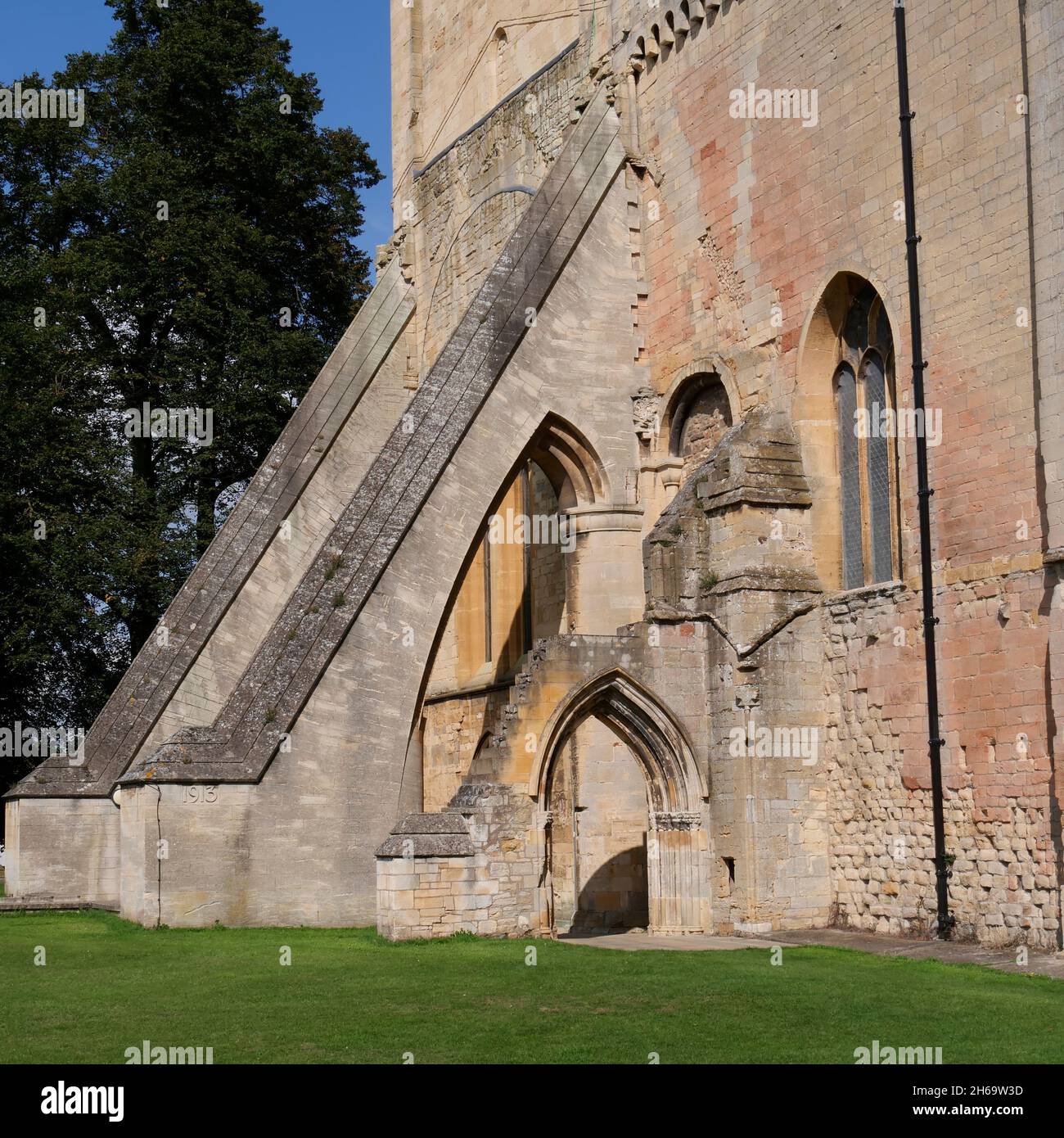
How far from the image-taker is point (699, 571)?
1764 cm

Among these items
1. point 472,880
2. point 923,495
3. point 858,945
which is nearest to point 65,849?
point 472,880

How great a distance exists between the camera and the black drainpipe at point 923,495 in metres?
14.9

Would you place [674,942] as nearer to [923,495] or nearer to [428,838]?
[428,838]

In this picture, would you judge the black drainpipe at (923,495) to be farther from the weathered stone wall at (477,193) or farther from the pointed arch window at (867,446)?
the weathered stone wall at (477,193)

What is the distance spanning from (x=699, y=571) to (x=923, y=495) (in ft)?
9.87

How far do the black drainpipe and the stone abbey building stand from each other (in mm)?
122

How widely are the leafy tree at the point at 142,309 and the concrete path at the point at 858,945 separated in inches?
497

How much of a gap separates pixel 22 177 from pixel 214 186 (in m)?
3.41

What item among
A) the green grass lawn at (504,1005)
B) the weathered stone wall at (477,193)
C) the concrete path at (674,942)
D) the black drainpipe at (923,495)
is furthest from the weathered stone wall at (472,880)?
the weathered stone wall at (477,193)

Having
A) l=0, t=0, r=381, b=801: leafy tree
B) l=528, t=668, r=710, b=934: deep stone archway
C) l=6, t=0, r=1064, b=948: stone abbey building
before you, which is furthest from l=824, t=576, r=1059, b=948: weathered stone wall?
l=0, t=0, r=381, b=801: leafy tree

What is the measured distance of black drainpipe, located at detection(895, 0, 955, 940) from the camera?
588 inches

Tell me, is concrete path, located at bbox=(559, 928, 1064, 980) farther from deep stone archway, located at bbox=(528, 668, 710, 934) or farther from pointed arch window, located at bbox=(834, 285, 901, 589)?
pointed arch window, located at bbox=(834, 285, 901, 589)

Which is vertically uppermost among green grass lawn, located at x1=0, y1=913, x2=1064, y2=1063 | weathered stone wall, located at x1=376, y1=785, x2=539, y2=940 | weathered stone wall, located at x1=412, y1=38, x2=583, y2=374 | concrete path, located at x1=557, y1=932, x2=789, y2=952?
weathered stone wall, located at x1=412, y1=38, x2=583, y2=374
